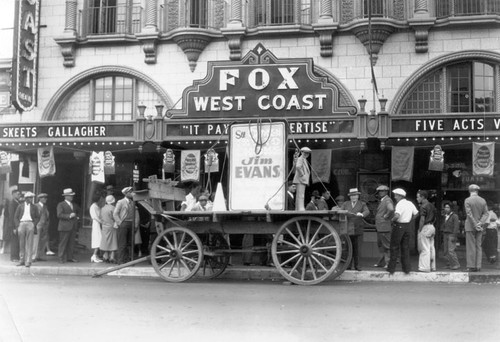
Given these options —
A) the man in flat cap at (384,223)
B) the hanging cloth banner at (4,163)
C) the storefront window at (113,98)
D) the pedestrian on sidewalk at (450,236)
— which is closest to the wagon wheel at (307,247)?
the man in flat cap at (384,223)

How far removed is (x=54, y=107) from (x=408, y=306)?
46.6ft

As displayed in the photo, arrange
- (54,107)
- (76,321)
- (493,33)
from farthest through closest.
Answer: (54,107)
(493,33)
(76,321)

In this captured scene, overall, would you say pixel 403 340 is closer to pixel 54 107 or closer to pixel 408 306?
pixel 408 306

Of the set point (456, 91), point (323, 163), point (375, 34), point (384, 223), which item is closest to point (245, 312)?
point (384, 223)

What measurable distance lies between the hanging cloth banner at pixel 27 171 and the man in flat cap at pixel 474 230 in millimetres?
12795

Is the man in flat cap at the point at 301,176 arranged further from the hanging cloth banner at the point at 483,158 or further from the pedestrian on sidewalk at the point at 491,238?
the pedestrian on sidewalk at the point at 491,238

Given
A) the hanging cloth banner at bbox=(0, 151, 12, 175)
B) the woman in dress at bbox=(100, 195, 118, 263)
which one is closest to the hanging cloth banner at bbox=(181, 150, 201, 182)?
the woman in dress at bbox=(100, 195, 118, 263)

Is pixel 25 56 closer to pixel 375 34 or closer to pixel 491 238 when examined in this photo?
pixel 375 34

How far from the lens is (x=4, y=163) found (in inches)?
704

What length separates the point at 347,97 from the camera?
1755 centimetres

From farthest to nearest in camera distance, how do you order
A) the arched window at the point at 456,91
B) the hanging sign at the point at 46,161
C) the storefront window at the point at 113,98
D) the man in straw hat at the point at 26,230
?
the storefront window at the point at 113,98
the arched window at the point at 456,91
the hanging sign at the point at 46,161
the man in straw hat at the point at 26,230

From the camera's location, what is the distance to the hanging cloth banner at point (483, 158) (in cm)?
1474

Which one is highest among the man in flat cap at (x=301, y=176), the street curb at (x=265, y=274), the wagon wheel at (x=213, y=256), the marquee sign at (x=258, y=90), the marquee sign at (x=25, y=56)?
the marquee sign at (x=25, y=56)

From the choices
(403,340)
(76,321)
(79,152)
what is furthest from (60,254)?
(403,340)
